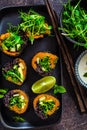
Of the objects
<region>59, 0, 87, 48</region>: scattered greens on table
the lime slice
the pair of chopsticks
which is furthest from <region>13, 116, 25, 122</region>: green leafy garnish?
<region>59, 0, 87, 48</region>: scattered greens on table

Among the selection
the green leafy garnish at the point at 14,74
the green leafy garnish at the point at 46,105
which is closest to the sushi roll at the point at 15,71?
the green leafy garnish at the point at 14,74

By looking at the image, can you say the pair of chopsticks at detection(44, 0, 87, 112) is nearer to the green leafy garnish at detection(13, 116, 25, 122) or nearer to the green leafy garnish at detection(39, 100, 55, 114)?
the green leafy garnish at detection(39, 100, 55, 114)

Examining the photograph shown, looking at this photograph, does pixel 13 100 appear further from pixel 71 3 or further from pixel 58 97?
pixel 71 3

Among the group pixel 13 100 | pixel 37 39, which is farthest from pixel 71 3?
pixel 13 100

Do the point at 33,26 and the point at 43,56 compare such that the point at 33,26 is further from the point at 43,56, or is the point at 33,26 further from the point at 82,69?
the point at 82,69

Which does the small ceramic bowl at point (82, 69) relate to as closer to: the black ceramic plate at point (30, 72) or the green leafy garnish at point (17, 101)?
the black ceramic plate at point (30, 72)
